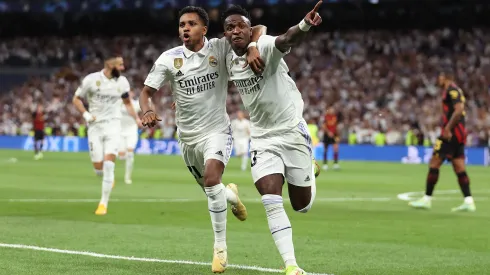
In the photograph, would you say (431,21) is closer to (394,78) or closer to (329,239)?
(394,78)

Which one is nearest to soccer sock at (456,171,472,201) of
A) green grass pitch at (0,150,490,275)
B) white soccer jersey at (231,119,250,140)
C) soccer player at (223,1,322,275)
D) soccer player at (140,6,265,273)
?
green grass pitch at (0,150,490,275)

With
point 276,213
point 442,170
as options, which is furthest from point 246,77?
point 442,170

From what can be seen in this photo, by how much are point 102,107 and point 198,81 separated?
7.23 meters

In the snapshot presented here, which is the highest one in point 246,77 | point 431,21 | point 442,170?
point 431,21

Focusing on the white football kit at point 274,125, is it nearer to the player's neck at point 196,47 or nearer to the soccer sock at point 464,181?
the player's neck at point 196,47

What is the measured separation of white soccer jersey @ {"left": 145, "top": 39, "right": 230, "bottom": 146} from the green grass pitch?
58.1 inches

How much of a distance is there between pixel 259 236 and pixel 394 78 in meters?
32.5

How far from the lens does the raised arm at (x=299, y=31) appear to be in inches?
302

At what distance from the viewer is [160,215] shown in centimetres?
1509

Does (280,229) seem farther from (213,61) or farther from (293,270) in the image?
(213,61)

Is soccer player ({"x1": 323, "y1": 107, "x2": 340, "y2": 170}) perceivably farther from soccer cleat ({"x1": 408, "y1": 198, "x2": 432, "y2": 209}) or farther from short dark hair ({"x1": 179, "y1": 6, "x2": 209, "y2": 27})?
short dark hair ({"x1": 179, "y1": 6, "x2": 209, "y2": 27})

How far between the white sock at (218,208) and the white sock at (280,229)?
3.21 ft

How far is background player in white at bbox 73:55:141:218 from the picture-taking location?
16.0 metres

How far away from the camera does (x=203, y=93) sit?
373 inches
